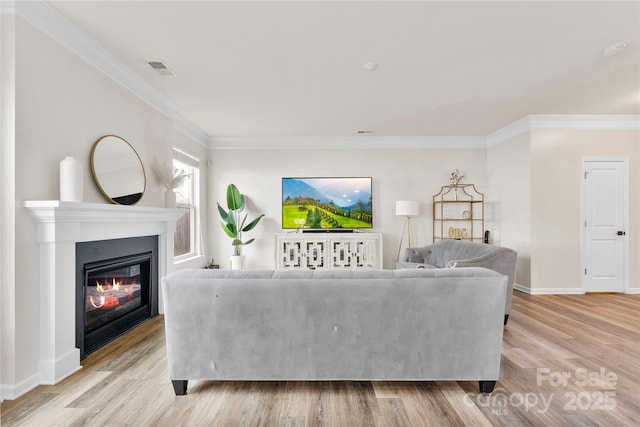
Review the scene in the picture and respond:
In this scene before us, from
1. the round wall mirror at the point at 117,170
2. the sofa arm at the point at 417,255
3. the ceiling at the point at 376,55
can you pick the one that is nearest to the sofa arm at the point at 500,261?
the sofa arm at the point at 417,255

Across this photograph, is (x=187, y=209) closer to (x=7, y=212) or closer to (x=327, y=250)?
(x=327, y=250)

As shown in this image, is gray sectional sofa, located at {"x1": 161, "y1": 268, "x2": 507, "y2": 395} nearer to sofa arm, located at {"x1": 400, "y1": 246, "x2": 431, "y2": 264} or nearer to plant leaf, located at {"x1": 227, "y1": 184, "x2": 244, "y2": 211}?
sofa arm, located at {"x1": 400, "y1": 246, "x2": 431, "y2": 264}

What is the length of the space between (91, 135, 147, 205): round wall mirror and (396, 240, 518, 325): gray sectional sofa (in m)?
3.19

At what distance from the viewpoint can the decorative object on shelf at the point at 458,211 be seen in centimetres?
592

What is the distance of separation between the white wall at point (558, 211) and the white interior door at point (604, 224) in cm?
12

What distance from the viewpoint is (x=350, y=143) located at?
19.6ft

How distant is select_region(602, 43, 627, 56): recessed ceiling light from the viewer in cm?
274

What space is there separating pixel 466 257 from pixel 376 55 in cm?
272

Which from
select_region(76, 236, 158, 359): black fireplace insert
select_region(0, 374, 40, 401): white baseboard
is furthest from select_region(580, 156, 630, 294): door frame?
select_region(0, 374, 40, 401): white baseboard

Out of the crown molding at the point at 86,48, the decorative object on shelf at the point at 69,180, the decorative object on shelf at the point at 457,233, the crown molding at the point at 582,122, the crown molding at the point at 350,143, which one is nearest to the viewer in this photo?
the crown molding at the point at 86,48

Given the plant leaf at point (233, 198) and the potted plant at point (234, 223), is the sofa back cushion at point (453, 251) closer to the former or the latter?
the potted plant at point (234, 223)

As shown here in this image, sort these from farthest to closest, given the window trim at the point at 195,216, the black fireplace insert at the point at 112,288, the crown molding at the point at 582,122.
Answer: the window trim at the point at 195,216 < the crown molding at the point at 582,122 < the black fireplace insert at the point at 112,288

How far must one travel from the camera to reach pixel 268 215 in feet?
19.6

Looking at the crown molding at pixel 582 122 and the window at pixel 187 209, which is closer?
the crown molding at pixel 582 122
